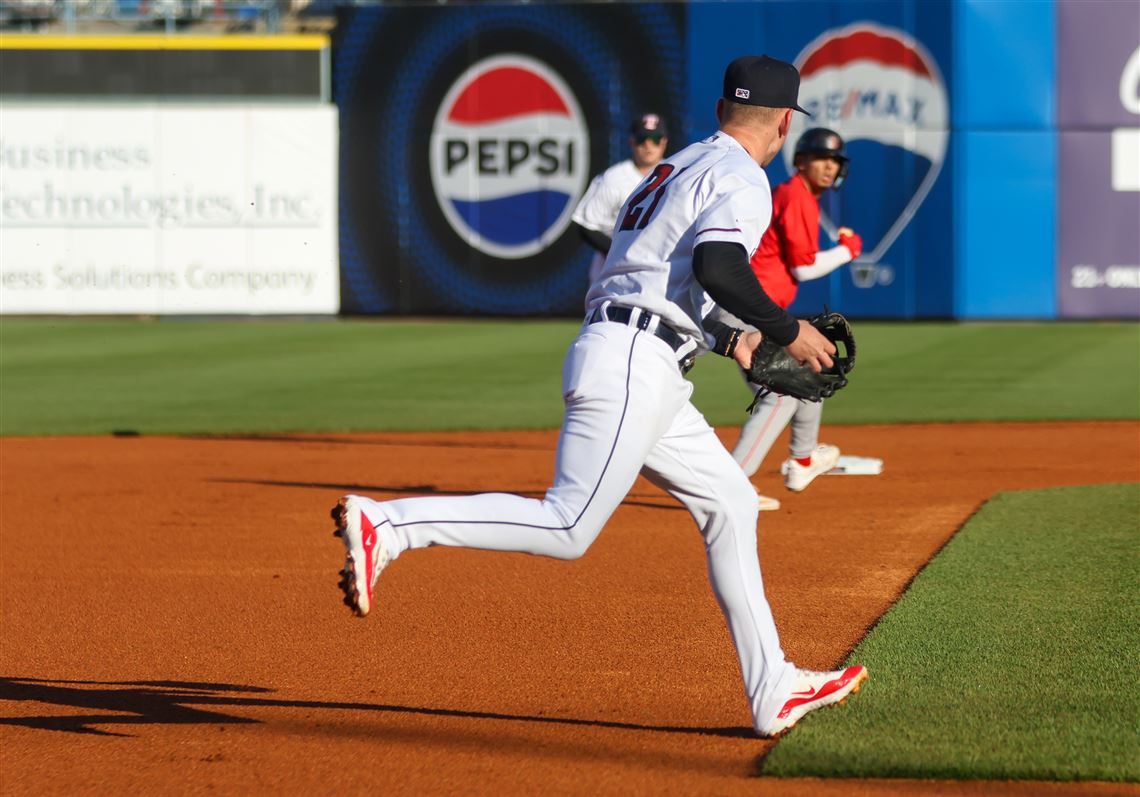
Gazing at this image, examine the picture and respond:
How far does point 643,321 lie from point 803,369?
0.57 metres

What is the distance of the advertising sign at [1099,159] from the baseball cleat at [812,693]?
20329 mm

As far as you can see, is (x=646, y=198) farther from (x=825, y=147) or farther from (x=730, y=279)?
(x=825, y=147)

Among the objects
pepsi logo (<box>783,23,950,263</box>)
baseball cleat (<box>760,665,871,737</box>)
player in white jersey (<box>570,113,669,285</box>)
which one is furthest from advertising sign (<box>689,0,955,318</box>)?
baseball cleat (<box>760,665,871,737</box>)

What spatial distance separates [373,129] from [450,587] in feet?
64.1

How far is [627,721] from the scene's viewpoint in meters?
4.66

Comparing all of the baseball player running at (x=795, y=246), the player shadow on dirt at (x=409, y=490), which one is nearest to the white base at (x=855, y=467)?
the player shadow on dirt at (x=409, y=490)

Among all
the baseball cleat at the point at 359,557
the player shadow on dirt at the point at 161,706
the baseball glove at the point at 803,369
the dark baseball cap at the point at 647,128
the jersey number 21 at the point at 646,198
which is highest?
the dark baseball cap at the point at 647,128

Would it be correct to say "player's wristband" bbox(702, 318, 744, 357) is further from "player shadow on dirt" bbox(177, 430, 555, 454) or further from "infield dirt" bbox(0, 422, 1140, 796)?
"player shadow on dirt" bbox(177, 430, 555, 454)

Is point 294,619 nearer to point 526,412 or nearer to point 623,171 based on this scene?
point 623,171

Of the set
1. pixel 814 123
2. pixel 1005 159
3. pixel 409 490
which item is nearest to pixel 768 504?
pixel 409 490

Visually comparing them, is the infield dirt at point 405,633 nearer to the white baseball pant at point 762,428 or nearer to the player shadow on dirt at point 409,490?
the player shadow on dirt at point 409,490

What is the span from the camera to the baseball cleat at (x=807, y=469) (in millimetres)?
8688

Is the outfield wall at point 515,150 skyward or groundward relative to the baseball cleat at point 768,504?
skyward

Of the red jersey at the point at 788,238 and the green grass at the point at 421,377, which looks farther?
the green grass at the point at 421,377
